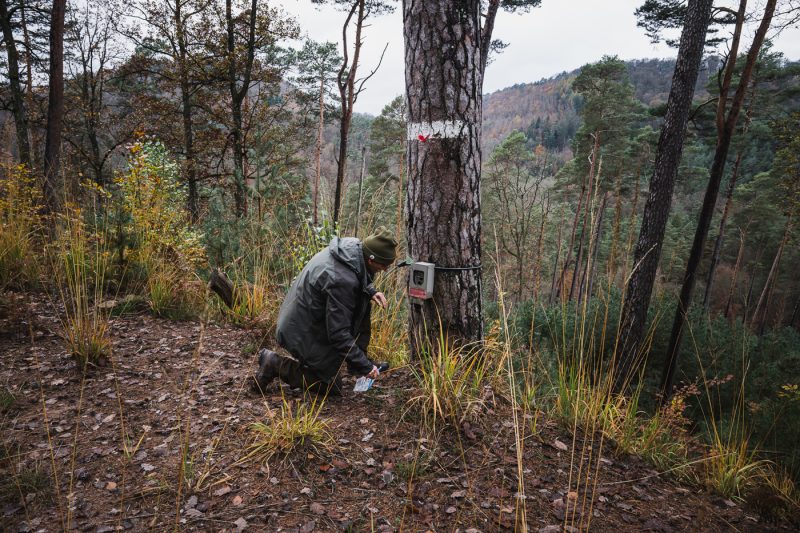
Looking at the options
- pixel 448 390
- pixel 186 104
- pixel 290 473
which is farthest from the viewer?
pixel 186 104

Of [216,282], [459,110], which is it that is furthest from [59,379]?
[459,110]

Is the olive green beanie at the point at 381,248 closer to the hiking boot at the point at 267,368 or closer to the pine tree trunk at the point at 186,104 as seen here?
the hiking boot at the point at 267,368

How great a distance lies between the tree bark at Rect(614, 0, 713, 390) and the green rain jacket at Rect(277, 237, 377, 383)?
4.90 meters

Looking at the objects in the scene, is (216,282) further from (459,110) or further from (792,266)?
(792,266)

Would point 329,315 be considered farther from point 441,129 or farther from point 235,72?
point 235,72

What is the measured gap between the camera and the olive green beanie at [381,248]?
254 centimetres

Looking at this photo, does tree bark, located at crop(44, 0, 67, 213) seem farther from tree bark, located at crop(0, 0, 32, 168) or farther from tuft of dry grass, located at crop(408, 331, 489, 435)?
tuft of dry grass, located at crop(408, 331, 489, 435)

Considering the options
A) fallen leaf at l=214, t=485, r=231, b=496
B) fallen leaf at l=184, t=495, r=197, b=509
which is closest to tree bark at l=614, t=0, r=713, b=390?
fallen leaf at l=214, t=485, r=231, b=496

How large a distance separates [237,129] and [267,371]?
8.76m

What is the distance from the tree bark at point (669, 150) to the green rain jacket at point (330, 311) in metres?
4.90

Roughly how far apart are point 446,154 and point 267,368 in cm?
184

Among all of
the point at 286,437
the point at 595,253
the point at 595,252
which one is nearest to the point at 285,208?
the point at 286,437

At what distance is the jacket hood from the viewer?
2516mm

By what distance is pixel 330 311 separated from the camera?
2.46m
